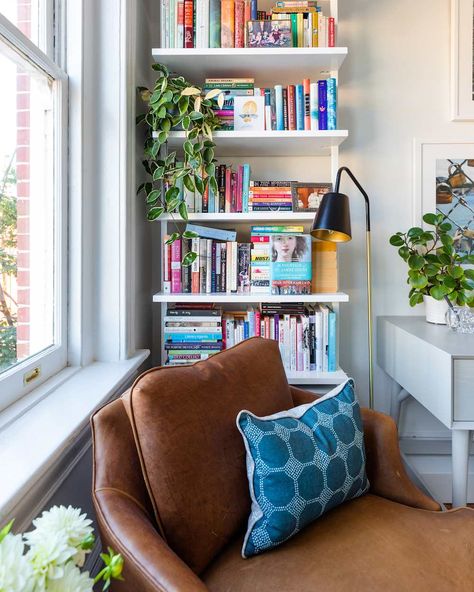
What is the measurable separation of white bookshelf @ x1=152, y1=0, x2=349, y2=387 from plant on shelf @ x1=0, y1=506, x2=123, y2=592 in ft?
4.19

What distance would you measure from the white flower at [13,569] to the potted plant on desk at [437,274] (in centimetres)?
170

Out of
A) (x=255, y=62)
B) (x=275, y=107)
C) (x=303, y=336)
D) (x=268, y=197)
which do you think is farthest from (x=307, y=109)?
(x=303, y=336)

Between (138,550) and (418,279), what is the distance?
150cm

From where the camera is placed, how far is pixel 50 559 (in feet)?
1.36

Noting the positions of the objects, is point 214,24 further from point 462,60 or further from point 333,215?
point 462,60

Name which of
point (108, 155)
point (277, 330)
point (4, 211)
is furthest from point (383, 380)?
point (4, 211)

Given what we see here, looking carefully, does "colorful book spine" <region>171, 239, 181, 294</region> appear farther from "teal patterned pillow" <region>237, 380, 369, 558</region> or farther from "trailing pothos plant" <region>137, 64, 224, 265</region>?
"teal patterned pillow" <region>237, 380, 369, 558</region>

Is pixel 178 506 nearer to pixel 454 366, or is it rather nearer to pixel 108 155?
pixel 454 366

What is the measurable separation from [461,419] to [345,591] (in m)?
0.76

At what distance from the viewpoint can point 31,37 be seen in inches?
50.3

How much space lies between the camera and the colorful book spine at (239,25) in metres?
1.74

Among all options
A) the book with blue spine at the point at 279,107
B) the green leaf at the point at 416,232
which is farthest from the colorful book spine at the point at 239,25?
the green leaf at the point at 416,232

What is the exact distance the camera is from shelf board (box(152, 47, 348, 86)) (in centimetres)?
168

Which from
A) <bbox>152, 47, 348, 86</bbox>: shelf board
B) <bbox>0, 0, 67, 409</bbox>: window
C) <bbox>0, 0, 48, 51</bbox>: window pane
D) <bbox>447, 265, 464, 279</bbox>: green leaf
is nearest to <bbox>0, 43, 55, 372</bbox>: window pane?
<bbox>0, 0, 67, 409</bbox>: window
